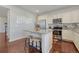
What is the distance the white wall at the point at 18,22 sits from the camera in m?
1.66

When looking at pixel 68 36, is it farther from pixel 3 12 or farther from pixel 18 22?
pixel 3 12

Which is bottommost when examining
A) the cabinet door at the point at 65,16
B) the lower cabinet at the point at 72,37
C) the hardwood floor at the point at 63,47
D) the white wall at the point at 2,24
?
the hardwood floor at the point at 63,47

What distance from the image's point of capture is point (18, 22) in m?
1.75

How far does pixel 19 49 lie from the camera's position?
1.73m

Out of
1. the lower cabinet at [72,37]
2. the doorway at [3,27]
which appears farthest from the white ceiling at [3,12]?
the lower cabinet at [72,37]

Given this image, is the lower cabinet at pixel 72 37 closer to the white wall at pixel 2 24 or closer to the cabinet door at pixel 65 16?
the cabinet door at pixel 65 16

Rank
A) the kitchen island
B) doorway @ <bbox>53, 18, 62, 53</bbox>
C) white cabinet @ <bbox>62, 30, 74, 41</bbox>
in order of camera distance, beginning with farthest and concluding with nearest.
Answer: white cabinet @ <bbox>62, 30, 74, 41</bbox> < doorway @ <bbox>53, 18, 62, 53</bbox> < the kitchen island

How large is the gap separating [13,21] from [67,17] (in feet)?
3.59

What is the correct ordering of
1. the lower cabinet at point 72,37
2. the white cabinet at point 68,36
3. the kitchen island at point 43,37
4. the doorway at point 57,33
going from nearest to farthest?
the kitchen island at point 43,37
the doorway at point 57,33
the white cabinet at point 68,36
the lower cabinet at point 72,37

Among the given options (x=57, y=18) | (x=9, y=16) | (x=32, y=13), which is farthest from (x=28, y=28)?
(x=57, y=18)

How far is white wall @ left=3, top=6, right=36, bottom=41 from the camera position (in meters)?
1.66

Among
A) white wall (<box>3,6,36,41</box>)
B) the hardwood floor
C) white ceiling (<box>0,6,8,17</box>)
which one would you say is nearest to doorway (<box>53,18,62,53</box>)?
the hardwood floor

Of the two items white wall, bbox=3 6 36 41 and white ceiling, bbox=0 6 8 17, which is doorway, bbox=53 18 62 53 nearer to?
white wall, bbox=3 6 36 41

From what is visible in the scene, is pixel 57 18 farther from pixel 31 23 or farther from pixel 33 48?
pixel 33 48
